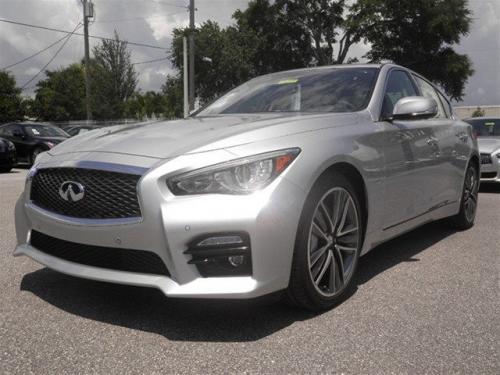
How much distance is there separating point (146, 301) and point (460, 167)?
129 inches

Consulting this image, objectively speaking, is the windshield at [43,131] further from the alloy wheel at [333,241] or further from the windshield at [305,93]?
the alloy wheel at [333,241]

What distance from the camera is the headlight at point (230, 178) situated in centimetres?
263

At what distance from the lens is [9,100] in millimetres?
47188

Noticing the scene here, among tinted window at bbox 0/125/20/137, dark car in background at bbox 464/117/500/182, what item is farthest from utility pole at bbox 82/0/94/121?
dark car in background at bbox 464/117/500/182

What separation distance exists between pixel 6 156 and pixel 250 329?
12.1 metres

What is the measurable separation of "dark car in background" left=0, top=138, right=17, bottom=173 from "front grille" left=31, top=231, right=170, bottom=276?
442 inches

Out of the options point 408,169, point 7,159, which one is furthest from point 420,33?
point 408,169

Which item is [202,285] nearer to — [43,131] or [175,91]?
[43,131]

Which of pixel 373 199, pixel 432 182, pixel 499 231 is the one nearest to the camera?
pixel 373 199

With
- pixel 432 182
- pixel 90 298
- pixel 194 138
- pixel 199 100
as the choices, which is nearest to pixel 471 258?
pixel 432 182

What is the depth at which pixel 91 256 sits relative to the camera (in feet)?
9.30

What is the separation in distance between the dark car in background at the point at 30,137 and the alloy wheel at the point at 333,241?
12692 millimetres

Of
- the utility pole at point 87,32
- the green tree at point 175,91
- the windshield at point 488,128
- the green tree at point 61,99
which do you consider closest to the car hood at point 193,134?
the windshield at point 488,128

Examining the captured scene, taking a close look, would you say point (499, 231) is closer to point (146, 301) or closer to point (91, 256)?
point (146, 301)
